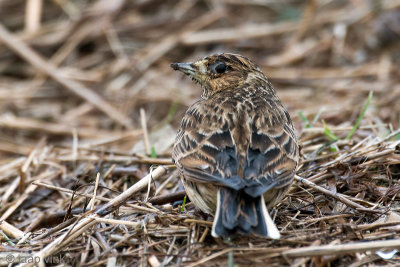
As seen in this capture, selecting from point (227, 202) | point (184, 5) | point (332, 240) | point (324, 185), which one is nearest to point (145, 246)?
point (227, 202)

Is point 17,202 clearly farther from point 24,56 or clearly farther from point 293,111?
point 24,56

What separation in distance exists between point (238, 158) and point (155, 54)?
6.32 metres

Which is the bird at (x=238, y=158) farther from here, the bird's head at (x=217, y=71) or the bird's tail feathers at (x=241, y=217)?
the bird's head at (x=217, y=71)

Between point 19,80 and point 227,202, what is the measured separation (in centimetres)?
722

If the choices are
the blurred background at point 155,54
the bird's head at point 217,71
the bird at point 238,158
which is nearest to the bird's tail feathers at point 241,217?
the bird at point 238,158

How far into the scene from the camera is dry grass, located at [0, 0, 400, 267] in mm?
4090

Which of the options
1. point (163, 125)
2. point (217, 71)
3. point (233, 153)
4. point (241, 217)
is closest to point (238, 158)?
point (233, 153)

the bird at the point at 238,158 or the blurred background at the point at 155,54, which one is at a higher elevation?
the blurred background at the point at 155,54

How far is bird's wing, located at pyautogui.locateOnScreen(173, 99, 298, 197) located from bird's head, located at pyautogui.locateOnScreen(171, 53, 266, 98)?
0.77 metres

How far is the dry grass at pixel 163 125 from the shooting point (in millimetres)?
4090

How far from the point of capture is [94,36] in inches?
403

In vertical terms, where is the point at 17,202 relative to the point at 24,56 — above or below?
below

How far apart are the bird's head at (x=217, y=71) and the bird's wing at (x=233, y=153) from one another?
0.77 m

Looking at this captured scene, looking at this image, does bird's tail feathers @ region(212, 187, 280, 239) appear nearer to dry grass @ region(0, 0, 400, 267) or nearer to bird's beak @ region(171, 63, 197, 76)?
dry grass @ region(0, 0, 400, 267)
